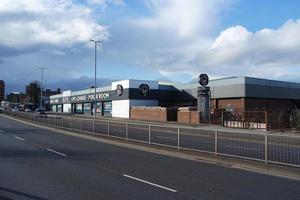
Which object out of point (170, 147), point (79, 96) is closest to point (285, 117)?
point (170, 147)

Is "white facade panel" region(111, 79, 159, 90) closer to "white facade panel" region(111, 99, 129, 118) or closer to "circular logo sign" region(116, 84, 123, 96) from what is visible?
"circular logo sign" region(116, 84, 123, 96)

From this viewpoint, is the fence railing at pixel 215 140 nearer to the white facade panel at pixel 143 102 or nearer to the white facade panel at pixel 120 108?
the white facade panel at pixel 143 102

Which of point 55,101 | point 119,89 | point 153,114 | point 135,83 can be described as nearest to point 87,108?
point 119,89

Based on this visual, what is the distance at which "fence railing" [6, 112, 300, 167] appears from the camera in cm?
1551

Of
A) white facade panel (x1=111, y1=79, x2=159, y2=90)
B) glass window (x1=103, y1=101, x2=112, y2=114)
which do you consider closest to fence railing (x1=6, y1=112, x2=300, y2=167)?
white facade panel (x1=111, y1=79, x2=159, y2=90)

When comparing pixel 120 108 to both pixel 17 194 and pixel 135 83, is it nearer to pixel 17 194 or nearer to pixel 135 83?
pixel 135 83

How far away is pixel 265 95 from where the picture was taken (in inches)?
2928

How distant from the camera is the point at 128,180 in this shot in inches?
492

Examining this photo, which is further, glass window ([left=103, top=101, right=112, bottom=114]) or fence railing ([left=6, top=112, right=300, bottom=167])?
glass window ([left=103, top=101, right=112, bottom=114])

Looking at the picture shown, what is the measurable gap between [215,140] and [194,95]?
2532 inches

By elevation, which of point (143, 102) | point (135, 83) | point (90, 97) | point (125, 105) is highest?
point (135, 83)

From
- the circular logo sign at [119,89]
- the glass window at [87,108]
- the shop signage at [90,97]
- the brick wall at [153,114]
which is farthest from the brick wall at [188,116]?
the glass window at [87,108]

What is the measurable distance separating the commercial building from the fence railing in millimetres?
37881

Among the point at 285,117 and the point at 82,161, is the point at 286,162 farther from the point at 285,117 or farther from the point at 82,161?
the point at 285,117
